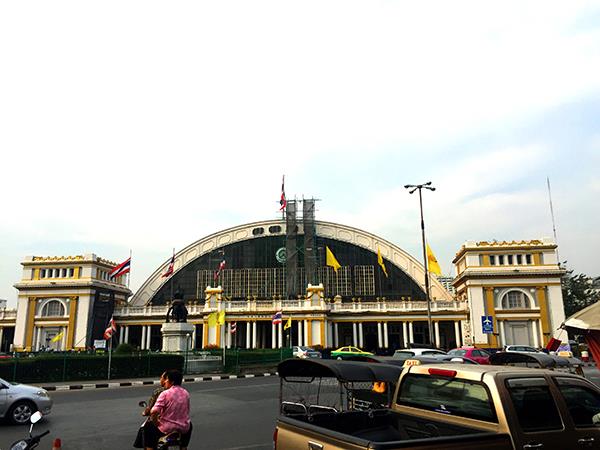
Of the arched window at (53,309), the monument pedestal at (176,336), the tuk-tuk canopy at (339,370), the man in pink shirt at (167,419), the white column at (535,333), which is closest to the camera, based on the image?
the tuk-tuk canopy at (339,370)

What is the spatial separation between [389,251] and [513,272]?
18621 millimetres

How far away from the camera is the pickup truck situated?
509 centimetres

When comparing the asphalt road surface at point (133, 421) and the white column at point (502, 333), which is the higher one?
the white column at point (502, 333)

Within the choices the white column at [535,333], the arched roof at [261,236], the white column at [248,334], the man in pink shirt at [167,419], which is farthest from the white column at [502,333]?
the man in pink shirt at [167,419]

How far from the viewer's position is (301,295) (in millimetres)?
64312

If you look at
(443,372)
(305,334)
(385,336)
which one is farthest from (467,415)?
(385,336)

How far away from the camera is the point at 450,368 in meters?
6.09

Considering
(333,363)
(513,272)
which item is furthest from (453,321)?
(333,363)

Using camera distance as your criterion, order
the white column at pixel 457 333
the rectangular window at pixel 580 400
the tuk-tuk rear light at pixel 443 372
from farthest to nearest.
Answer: the white column at pixel 457 333 < the tuk-tuk rear light at pixel 443 372 < the rectangular window at pixel 580 400

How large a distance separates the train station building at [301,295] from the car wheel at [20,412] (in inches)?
1447

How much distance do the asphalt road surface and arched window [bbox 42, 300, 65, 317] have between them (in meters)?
46.4

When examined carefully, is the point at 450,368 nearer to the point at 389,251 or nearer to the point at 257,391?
the point at 257,391

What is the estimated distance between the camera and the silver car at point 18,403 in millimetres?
12320

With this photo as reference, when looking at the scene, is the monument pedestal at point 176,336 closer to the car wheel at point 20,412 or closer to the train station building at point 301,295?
the train station building at point 301,295
